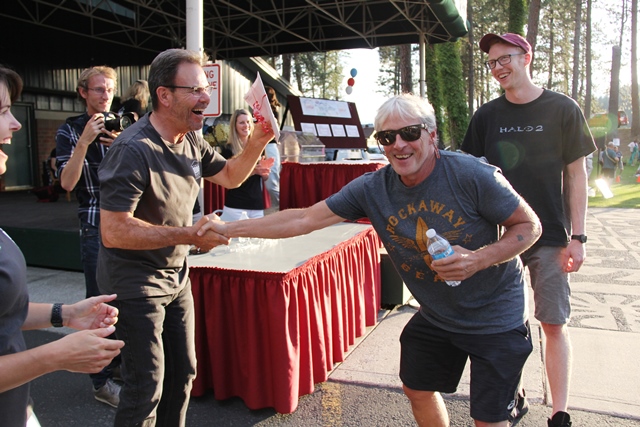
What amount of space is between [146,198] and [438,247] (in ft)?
4.03

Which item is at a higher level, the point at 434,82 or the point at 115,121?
the point at 434,82

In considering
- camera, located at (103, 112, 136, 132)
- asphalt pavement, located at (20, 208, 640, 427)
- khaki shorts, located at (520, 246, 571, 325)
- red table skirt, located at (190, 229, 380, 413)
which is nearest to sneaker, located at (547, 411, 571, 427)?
asphalt pavement, located at (20, 208, 640, 427)

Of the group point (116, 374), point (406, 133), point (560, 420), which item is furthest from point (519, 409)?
point (116, 374)

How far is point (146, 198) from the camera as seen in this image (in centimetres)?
223

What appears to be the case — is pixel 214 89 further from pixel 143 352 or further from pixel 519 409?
pixel 519 409

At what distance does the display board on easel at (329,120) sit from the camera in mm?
9539

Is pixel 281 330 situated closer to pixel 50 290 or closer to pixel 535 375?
pixel 535 375

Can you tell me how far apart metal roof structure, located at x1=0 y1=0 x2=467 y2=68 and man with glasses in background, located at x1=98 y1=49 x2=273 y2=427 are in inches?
366

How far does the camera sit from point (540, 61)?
47000 mm

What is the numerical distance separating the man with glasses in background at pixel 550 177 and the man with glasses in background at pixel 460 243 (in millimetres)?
678

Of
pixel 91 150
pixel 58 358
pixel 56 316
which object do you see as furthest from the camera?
pixel 91 150

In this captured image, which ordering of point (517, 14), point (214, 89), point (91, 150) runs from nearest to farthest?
point (91, 150)
point (214, 89)
point (517, 14)

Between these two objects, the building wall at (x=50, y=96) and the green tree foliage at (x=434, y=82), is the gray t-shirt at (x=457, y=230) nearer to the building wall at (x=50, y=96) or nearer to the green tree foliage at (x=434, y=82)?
the building wall at (x=50, y=96)

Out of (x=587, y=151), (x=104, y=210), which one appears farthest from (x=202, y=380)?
(x=587, y=151)
